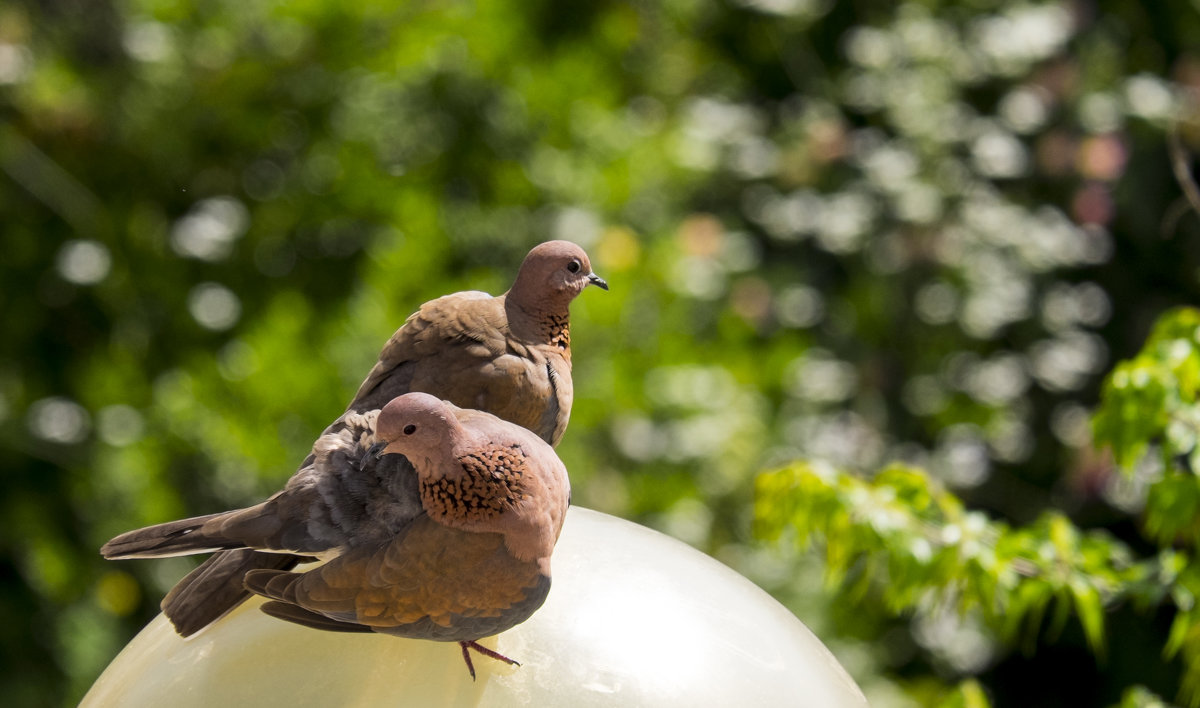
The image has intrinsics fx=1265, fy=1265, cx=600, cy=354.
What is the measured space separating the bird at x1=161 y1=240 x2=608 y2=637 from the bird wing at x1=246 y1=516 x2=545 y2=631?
0.11 m

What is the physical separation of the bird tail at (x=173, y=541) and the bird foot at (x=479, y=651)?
0.66ft

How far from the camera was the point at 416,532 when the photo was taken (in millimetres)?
995

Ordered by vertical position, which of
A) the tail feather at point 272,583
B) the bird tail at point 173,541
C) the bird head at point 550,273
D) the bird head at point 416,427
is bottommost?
the tail feather at point 272,583

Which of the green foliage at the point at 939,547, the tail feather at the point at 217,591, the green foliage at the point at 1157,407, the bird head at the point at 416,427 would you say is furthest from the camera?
the green foliage at the point at 939,547

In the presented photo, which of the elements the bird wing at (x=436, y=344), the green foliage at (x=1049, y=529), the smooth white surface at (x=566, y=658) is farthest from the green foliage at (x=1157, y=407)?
the bird wing at (x=436, y=344)

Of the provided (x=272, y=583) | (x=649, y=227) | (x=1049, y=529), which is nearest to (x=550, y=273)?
(x=272, y=583)

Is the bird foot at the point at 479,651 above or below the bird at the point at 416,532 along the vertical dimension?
below

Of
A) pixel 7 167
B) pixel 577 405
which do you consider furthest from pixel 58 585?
pixel 577 405

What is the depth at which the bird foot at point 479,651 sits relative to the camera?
1.04m

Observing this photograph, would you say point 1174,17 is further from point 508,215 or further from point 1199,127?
point 508,215

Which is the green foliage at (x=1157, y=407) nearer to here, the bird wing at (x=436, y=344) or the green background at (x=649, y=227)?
the bird wing at (x=436, y=344)

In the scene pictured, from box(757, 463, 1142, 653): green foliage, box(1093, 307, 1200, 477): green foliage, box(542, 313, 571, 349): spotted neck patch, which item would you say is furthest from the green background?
box(542, 313, 571, 349): spotted neck patch

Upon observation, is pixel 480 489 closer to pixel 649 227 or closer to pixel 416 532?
pixel 416 532

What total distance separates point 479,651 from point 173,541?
0.26 meters
